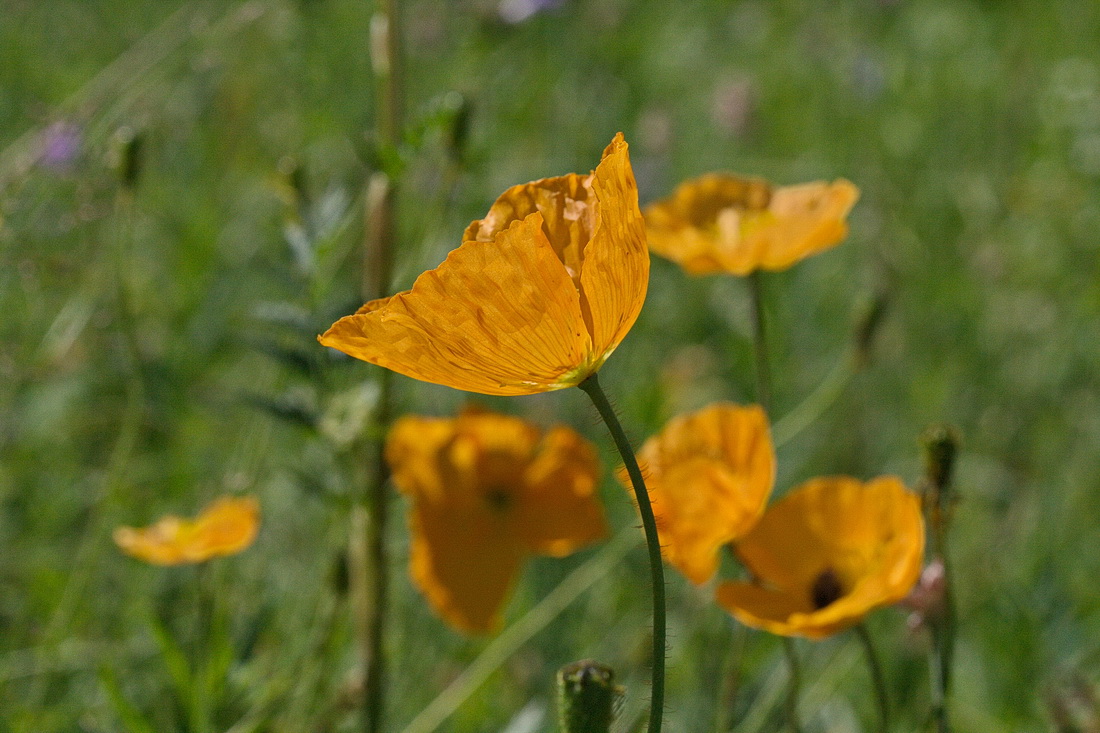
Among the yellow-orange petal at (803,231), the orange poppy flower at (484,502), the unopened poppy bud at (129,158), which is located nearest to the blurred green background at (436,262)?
the unopened poppy bud at (129,158)

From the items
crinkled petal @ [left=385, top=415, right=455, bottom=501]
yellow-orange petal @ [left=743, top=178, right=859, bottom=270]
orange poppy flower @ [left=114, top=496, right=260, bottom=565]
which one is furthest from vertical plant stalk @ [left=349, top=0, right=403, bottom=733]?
yellow-orange petal @ [left=743, top=178, right=859, bottom=270]

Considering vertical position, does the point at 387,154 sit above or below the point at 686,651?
above

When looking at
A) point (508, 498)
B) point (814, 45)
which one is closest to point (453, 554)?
point (508, 498)

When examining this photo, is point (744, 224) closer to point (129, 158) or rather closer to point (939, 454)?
point (939, 454)

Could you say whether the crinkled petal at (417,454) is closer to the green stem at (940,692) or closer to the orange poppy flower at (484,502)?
the orange poppy flower at (484,502)

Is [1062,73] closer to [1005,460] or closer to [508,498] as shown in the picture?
[1005,460]

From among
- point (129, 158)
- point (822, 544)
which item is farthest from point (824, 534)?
point (129, 158)
